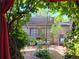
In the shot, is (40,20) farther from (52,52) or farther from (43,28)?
(52,52)

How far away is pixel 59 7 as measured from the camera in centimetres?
317

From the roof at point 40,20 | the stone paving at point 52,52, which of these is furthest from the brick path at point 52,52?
the roof at point 40,20

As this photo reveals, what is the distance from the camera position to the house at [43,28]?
3127mm

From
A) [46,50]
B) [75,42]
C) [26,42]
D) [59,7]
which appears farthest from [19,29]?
[75,42]

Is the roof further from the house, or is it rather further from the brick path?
the brick path

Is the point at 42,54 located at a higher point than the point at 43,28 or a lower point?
lower

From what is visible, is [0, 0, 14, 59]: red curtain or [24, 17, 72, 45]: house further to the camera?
Answer: [24, 17, 72, 45]: house

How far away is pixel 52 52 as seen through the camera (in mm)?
3152

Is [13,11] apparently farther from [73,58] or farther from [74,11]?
[73,58]

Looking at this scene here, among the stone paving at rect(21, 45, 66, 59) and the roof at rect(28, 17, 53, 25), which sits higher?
the roof at rect(28, 17, 53, 25)

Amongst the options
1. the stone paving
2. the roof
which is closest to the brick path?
the stone paving

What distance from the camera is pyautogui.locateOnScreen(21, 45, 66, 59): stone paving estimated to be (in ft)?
10.2

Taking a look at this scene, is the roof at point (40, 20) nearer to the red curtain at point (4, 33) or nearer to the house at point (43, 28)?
the house at point (43, 28)

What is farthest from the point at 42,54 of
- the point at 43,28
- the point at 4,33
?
the point at 4,33
